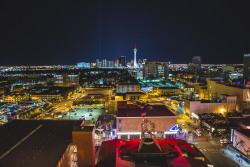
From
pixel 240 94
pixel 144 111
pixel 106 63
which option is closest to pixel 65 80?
pixel 144 111

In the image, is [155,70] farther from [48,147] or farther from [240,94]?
[48,147]

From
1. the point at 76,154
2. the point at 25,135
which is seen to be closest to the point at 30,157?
the point at 76,154

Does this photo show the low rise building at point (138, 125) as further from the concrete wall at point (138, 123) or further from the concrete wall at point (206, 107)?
the concrete wall at point (206, 107)

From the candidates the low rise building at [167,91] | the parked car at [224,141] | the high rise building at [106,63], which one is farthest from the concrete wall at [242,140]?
the high rise building at [106,63]

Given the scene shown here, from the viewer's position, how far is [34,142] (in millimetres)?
3943

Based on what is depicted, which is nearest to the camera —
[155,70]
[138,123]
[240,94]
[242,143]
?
[242,143]

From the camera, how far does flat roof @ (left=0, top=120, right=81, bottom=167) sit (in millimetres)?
3207

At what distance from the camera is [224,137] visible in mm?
7312

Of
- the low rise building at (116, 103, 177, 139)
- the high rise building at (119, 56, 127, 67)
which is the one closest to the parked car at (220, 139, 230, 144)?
the low rise building at (116, 103, 177, 139)

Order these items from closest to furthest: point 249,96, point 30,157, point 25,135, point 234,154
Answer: point 30,157 < point 25,135 < point 234,154 < point 249,96

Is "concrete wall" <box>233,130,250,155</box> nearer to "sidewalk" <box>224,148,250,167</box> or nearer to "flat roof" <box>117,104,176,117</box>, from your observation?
"sidewalk" <box>224,148,250,167</box>

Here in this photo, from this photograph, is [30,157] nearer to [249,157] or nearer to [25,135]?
[25,135]

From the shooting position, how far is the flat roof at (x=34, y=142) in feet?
10.5

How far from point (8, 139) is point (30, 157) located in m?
1.36
